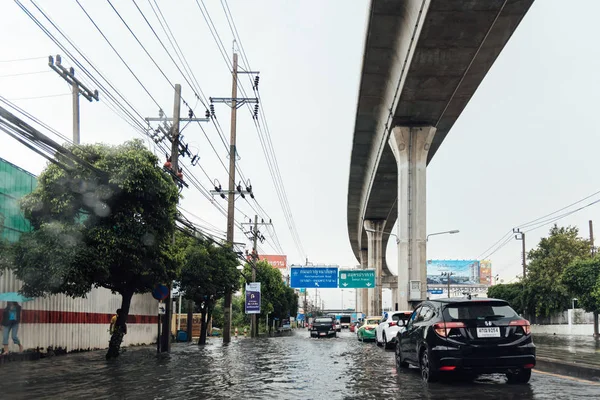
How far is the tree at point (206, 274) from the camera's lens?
1123 inches

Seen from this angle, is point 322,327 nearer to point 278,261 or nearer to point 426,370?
point 426,370

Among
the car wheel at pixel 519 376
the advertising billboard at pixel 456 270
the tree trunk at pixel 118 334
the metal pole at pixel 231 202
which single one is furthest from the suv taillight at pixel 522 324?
the advertising billboard at pixel 456 270

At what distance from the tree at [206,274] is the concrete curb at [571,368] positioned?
17712 millimetres

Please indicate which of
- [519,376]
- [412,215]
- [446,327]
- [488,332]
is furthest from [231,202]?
[488,332]

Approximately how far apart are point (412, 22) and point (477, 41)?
2461mm

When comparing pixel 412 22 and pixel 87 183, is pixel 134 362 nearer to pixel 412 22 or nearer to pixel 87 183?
pixel 87 183

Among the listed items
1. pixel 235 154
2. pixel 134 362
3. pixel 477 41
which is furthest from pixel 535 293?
pixel 134 362

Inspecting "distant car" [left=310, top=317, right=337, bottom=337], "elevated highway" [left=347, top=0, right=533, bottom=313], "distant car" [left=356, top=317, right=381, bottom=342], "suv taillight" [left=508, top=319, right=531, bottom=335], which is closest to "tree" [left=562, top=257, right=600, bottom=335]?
"elevated highway" [left=347, top=0, right=533, bottom=313]

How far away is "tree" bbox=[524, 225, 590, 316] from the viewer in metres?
55.7

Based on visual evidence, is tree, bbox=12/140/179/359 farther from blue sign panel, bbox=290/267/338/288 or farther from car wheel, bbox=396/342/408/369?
blue sign panel, bbox=290/267/338/288

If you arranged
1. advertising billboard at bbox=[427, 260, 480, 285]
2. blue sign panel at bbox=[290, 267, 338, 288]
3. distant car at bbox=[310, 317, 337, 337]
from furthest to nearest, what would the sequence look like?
advertising billboard at bbox=[427, 260, 480, 285] → blue sign panel at bbox=[290, 267, 338, 288] → distant car at bbox=[310, 317, 337, 337]

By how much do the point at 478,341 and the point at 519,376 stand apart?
4.43 feet

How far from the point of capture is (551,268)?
56.4 m

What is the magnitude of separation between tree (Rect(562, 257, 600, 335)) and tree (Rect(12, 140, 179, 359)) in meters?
33.7
